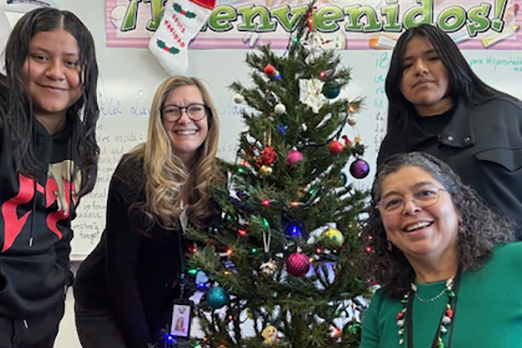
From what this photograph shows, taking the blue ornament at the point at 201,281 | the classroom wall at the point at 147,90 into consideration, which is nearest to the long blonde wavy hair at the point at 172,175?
the blue ornament at the point at 201,281

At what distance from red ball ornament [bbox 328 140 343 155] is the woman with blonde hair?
1.27 ft

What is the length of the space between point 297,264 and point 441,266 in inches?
15.6

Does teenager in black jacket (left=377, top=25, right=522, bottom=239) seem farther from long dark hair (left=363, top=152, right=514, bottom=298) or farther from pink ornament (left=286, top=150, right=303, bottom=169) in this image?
pink ornament (left=286, top=150, right=303, bottom=169)

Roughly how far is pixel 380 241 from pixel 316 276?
0.31 meters

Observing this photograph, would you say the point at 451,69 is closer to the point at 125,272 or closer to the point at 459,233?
the point at 459,233

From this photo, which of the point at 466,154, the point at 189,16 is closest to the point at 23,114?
the point at 466,154

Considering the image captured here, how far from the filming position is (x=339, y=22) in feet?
8.48

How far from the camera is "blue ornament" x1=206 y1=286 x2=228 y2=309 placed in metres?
1.47

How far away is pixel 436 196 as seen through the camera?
1.16 m

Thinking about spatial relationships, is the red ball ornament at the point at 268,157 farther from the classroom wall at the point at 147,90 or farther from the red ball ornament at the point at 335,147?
the classroom wall at the point at 147,90

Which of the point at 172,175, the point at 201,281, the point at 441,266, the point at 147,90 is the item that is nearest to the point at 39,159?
the point at 172,175

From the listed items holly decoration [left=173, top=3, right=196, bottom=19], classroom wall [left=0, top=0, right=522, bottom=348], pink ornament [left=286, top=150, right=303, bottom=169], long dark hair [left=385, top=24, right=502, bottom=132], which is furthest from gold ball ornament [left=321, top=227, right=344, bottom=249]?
holly decoration [left=173, top=3, right=196, bottom=19]

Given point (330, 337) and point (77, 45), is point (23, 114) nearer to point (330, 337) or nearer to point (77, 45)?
point (77, 45)

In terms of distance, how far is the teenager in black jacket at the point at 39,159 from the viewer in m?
1.23
